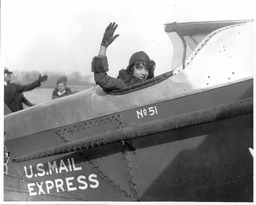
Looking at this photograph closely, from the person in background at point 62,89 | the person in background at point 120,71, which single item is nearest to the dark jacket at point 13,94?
the person in background at point 62,89

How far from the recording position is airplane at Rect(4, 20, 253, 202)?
10.5 feet

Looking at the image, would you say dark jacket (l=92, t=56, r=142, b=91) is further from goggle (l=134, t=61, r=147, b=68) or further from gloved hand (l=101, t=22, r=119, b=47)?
goggle (l=134, t=61, r=147, b=68)

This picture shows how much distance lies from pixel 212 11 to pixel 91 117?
140 cm

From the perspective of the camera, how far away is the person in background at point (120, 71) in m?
3.65

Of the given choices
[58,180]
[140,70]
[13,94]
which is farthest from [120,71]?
[13,94]

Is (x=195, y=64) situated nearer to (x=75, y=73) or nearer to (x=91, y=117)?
(x=91, y=117)

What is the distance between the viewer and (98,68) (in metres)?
3.65

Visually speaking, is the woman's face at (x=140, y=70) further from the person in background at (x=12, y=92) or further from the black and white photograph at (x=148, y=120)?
the person in background at (x=12, y=92)

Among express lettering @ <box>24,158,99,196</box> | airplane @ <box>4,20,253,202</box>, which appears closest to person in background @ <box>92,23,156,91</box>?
airplane @ <box>4,20,253,202</box>

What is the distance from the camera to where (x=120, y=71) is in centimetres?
394

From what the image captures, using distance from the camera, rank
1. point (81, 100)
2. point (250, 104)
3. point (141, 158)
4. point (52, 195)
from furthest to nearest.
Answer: point (52, 195), point (81, 100), point (141, 158), point (250, 104)

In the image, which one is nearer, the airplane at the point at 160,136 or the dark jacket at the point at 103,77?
the airplane at the point at 160,136

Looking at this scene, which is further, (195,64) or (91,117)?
(91,117)

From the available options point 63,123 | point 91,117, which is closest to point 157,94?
point 91,117
